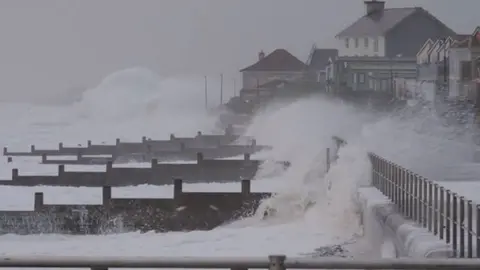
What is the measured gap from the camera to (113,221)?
13.5m

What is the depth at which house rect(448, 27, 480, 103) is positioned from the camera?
3397 cm

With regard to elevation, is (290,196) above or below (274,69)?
below

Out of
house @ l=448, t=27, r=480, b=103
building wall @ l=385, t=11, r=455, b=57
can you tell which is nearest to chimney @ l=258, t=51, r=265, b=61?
building wall @ l=385, t=11, r=455, b=57

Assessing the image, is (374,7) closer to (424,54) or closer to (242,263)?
(424,54)

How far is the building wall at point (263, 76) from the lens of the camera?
64.1 m

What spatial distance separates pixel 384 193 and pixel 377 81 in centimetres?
3756

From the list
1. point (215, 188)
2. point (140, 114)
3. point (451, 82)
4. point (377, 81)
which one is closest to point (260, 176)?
point (215, 188)

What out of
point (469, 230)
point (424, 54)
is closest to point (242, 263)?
point (469, 230)

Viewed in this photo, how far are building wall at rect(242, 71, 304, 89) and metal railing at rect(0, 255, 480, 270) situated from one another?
2375 inches

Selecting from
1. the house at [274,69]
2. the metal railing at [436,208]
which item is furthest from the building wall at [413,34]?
the metal railing at [436,208]

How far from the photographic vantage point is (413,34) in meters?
52.9

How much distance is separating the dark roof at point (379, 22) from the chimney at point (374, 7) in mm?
169

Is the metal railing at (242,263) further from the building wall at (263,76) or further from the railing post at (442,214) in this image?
the building wall at (263,76)

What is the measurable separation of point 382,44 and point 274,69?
1344 cm
